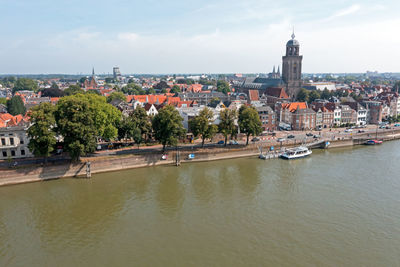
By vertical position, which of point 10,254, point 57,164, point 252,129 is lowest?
point 10,254

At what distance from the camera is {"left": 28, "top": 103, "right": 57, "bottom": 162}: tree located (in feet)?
125

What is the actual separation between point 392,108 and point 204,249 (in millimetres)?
87476

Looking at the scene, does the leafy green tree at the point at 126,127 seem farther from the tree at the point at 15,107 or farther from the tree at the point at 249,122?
the tree at the point at 15,107

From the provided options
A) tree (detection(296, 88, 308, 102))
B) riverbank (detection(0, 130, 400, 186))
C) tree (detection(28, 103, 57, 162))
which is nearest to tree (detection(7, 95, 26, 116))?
tree (detection(28, 103, 57, 162))

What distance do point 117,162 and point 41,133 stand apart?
426 inches

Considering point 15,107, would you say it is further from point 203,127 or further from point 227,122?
point 227,122

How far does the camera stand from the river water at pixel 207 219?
23.1 meters

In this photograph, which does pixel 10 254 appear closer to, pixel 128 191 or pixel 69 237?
pixel 69 237

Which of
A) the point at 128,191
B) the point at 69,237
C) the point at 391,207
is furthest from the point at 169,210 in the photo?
the point at 391,207

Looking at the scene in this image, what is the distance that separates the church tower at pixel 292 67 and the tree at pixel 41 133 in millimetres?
93108

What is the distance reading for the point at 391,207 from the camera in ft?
101

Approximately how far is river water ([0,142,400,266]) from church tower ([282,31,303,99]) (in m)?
73.9

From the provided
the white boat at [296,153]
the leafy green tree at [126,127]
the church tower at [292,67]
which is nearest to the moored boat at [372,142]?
the white boat at [296,153]

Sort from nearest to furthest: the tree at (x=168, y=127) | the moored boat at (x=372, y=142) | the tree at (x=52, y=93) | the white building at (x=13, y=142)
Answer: the white building at (x=13, y=142)
the tree at (x=168, y=127)
the moored boat at (x=372, y=142)
the tree at (x=52, y=93)
